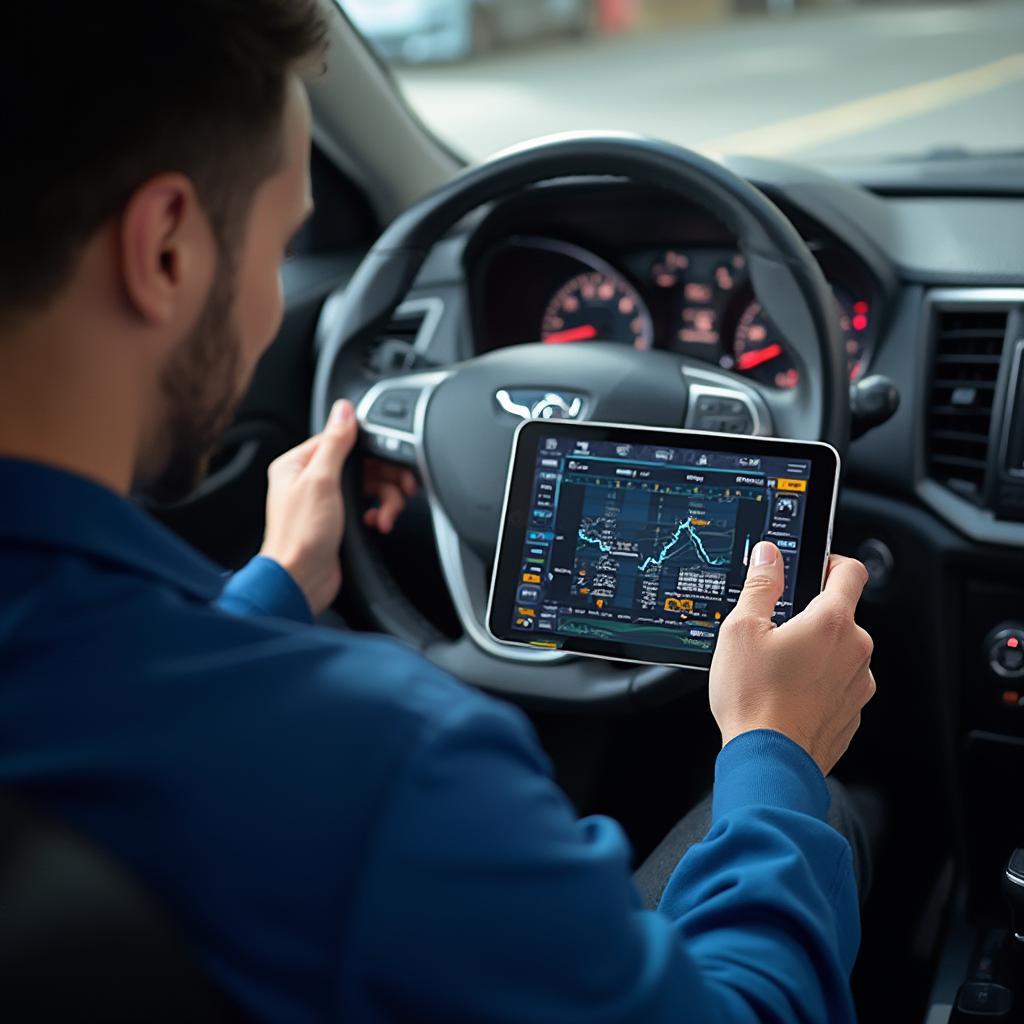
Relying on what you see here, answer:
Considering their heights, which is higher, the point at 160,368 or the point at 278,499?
the point at 160,368

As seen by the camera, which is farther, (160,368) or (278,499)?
(278,499)

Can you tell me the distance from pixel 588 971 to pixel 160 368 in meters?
0.39

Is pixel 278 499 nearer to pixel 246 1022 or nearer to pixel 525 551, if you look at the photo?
pixel 525 551

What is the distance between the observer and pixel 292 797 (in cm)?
66

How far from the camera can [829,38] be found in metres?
11.7

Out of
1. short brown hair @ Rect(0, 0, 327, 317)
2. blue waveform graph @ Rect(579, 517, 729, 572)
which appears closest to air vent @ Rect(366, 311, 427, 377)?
blue waveform graph @ Rect(579, 517, 729, 572)

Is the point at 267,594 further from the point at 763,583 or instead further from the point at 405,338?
the point at 405,338

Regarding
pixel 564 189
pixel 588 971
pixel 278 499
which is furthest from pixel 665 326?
pixel 588 971

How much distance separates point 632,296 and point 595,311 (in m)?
0.06

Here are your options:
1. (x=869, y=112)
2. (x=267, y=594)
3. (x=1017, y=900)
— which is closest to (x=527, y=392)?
(x=267, y=594)

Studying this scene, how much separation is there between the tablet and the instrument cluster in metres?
0.63

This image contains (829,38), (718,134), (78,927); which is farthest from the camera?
(829,38)

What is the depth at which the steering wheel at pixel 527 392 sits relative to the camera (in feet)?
4.69

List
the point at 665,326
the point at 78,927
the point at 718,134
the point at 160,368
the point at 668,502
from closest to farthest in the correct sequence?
the point at 78,927 → the point at 160,368 → the point at 668,502 → the point at 665,326 → the point at 718,134
